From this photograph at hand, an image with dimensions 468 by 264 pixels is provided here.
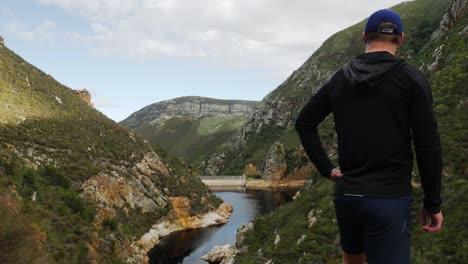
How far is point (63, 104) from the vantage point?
2464 inches

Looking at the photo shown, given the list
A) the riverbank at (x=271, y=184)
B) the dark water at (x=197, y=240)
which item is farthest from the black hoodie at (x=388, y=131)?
the riverbank at (x=271, y=184)

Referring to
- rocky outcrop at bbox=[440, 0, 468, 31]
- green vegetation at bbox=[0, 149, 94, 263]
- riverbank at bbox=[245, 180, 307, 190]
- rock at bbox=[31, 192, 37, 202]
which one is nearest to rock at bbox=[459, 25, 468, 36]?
rocky outcrop at bbox=[440, 0, 468, 31]

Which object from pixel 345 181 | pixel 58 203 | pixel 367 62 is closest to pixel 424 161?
pixel 345 181

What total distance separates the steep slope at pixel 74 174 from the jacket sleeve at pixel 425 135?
20611 mm

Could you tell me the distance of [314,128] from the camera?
4.02 metres

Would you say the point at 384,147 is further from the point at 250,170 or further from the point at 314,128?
the point at 250,170

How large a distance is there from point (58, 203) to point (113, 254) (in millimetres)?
7690

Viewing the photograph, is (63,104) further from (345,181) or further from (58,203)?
(345,181)

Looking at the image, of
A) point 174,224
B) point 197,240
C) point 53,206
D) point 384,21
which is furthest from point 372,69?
point 174,224

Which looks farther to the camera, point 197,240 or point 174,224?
point 174,224

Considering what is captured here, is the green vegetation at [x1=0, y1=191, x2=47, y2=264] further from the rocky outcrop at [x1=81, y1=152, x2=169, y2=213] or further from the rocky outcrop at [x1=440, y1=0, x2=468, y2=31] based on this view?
the rocky outcrop at [x1=440, y1=0, x2=468, y2=31]

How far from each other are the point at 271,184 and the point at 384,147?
128 m

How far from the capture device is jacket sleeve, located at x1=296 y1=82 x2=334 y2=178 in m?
3.91

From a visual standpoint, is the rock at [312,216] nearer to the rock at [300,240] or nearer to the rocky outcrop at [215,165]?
the rock at [300,240]
